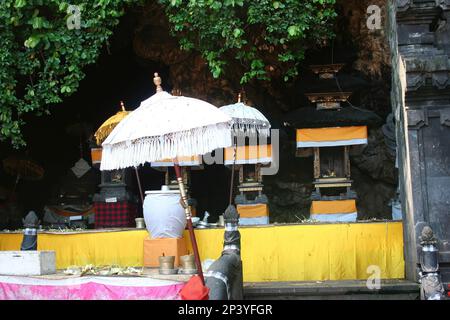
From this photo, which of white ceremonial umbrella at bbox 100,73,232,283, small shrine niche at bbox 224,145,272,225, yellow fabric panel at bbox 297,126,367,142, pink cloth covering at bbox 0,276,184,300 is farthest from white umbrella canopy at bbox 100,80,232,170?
yellow fabric panel at bbox 297,126,367,142

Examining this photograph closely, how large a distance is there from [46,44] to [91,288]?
6653 millimetres

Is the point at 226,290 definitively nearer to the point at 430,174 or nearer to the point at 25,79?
the point at 430,174

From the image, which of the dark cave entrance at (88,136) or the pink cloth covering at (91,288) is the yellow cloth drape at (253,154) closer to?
the dark cave entrance at (88,136)

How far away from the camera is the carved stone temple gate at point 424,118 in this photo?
8.84 metres

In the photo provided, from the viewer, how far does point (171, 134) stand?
6914 mm

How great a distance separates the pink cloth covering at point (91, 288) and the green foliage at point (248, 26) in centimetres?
626

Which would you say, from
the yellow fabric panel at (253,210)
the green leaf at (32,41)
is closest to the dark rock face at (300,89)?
the yellow fabric panel at (253,210)

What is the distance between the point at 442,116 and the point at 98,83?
1224 centimetres

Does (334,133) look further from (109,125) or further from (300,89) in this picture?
(109,125)

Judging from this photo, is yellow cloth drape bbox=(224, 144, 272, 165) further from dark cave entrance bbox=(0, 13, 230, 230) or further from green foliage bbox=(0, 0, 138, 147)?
green foliage bbox=(0, 0, 138, 147)

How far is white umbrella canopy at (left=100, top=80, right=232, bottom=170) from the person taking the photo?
21.8ft

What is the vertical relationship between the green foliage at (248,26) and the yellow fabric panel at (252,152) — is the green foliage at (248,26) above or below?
above

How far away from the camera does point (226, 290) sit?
6.00 metres
